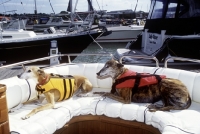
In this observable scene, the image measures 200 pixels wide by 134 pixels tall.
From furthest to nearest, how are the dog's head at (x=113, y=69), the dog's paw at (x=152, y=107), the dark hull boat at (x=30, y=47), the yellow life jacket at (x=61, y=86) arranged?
the dark hull boat at (x=30, y=47) < the dog's head at (x=113, y=69) < the yellow life jacket at (x=61, y=86) < the dog's paw at (x=152, y=107)

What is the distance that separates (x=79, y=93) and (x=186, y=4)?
26.5 ft

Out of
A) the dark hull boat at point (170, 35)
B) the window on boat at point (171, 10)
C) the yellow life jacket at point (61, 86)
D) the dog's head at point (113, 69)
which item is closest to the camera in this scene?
the yellow life jacket at point (61, 86)

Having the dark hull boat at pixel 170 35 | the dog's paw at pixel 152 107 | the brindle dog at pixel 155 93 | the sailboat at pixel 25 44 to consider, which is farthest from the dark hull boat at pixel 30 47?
the dog's paw at pixel 152 107

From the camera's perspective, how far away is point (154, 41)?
11.2m

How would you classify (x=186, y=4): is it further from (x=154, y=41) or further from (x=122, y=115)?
(x=122, y=115)

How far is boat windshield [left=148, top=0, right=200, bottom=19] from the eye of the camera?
414 inches

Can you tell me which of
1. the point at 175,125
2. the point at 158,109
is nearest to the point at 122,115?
the point at 158,109

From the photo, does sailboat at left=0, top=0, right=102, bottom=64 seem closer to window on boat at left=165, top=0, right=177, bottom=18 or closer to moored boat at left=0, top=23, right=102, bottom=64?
moored boat at left=0, top=23, right=102, bottom=64

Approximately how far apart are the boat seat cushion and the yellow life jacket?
14 centimetres

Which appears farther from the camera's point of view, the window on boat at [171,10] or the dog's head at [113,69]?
the window on boat at [171,10]

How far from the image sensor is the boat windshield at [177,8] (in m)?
10.5

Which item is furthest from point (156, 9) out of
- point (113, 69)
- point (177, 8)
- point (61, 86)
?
point (61, 86)

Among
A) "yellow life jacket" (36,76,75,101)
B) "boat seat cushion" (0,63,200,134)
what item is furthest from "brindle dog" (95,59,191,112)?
"yellow life jacket" (36,76,75,101)

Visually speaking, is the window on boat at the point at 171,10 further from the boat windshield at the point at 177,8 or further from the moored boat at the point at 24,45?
the moored boat at the point at 24,45
